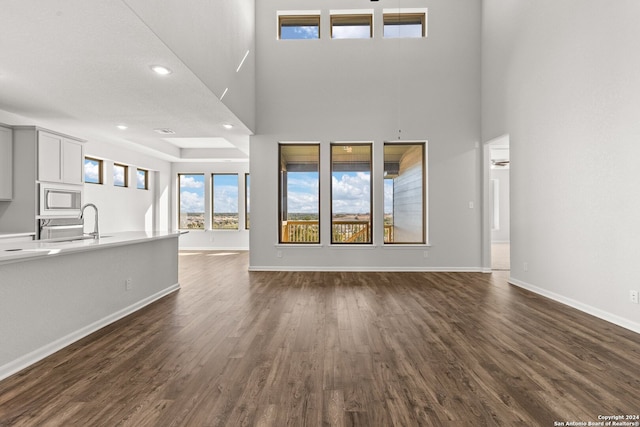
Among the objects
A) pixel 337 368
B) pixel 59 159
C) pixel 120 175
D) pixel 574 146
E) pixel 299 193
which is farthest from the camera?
pixel 120 175

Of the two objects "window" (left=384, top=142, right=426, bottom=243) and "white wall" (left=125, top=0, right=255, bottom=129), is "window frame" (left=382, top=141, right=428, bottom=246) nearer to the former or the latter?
"window" (left=384, top=142, right=426, bottom=243)

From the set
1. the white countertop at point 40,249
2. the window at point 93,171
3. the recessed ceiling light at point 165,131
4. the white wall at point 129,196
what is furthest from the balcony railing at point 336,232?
the window at point 93,171

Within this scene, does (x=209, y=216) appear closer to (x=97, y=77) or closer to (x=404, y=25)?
(x=97, y=77)

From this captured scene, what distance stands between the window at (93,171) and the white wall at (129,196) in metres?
0.11

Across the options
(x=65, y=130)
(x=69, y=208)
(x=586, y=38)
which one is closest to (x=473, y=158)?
(x=586, y=38)

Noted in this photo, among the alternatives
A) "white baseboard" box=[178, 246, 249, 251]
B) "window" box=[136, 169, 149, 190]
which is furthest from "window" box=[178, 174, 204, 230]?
"window" box=[136, 169, 149, 190]

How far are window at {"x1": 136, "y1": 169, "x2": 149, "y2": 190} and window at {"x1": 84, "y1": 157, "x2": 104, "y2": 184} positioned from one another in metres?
1.46

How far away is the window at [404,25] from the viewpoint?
20.9 feet

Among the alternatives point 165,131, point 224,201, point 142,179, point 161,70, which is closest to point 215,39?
point 161,70

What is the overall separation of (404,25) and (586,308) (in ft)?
18.4

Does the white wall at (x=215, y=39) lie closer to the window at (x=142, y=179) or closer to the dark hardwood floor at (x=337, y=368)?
the dark hardwood floor at (x=337, y=368)

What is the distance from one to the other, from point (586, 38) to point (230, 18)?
14.7 ft

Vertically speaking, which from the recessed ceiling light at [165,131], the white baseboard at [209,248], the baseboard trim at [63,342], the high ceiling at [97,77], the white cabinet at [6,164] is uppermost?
the recessed ceiling light at [165,131]

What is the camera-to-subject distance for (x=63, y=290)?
2.83 m
